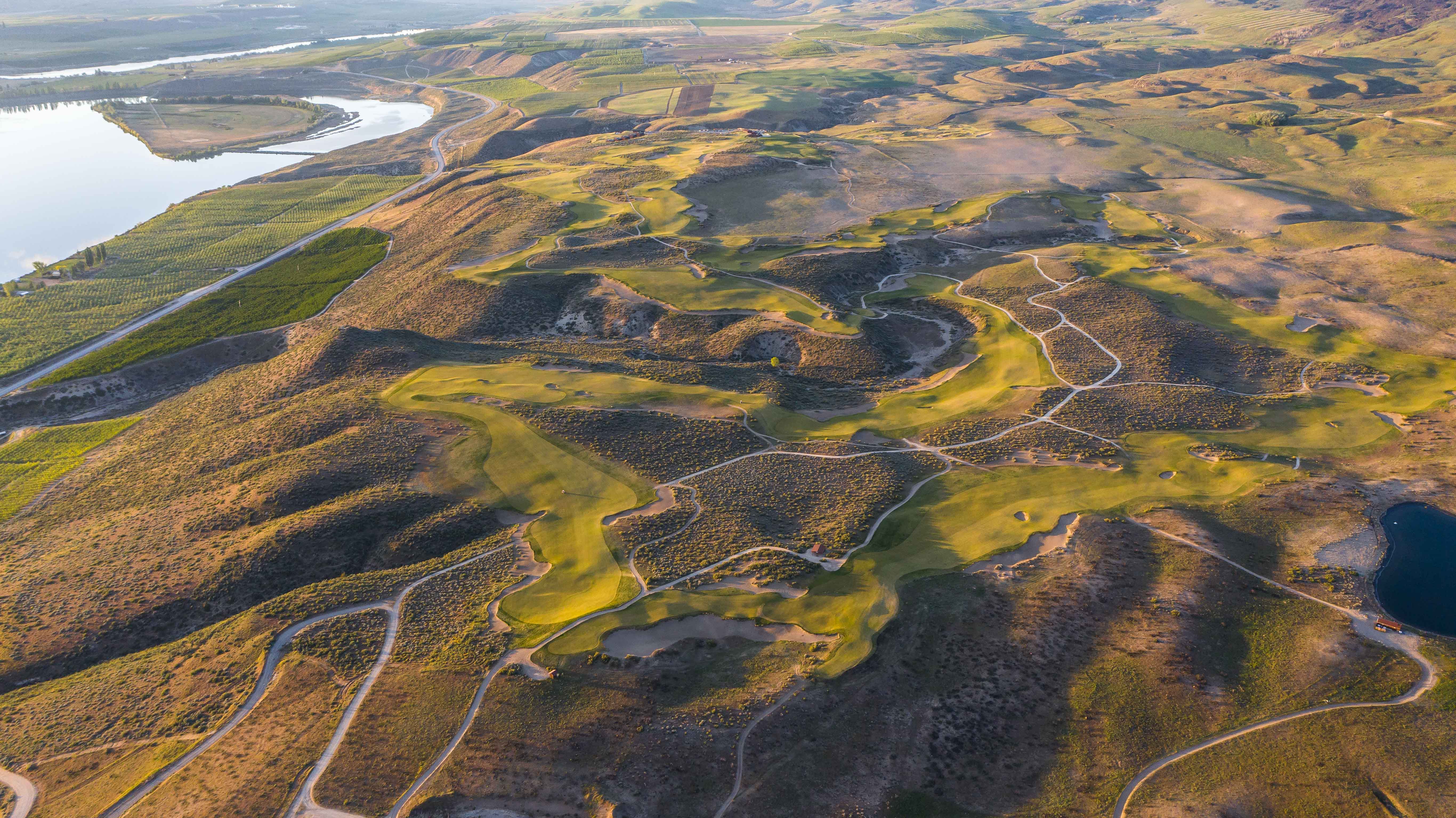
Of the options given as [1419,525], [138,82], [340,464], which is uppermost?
[138,82]

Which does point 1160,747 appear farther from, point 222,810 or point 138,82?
point 138,82

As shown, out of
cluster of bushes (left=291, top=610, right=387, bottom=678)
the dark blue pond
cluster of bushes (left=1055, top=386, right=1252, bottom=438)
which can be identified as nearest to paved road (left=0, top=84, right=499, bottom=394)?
cluster of bushes (left=291, top=610, right=387, bottom=678)

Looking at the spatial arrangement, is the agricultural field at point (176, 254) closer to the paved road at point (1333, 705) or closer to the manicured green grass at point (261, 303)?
the manicured green grass at point (261, 303)

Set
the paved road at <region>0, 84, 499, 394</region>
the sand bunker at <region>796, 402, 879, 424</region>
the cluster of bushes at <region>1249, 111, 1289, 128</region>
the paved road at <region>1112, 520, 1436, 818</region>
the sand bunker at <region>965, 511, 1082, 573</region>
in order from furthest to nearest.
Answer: the cluster of bushes at <region>1249, 111, 1289, 128</region>, the paved road at <region>0, 84, 499, 394</region>, the sand bunker at <region>796, 402, 879, 424</region>, the sand bunker at <region>965, 511, 1082, 573</region>, the paved road at <region>1112, 520, 1436, 818</region>

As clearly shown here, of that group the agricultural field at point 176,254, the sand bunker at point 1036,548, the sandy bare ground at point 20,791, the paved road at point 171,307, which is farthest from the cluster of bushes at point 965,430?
the agricultural field at point 176,254

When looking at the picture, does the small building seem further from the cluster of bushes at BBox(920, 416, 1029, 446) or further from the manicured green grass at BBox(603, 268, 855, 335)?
the manicured green grass at BBox(603, 268, 855, 335)

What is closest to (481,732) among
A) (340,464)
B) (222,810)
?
(222,810)

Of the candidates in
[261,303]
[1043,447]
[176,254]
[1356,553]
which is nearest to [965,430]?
[1043,447]
